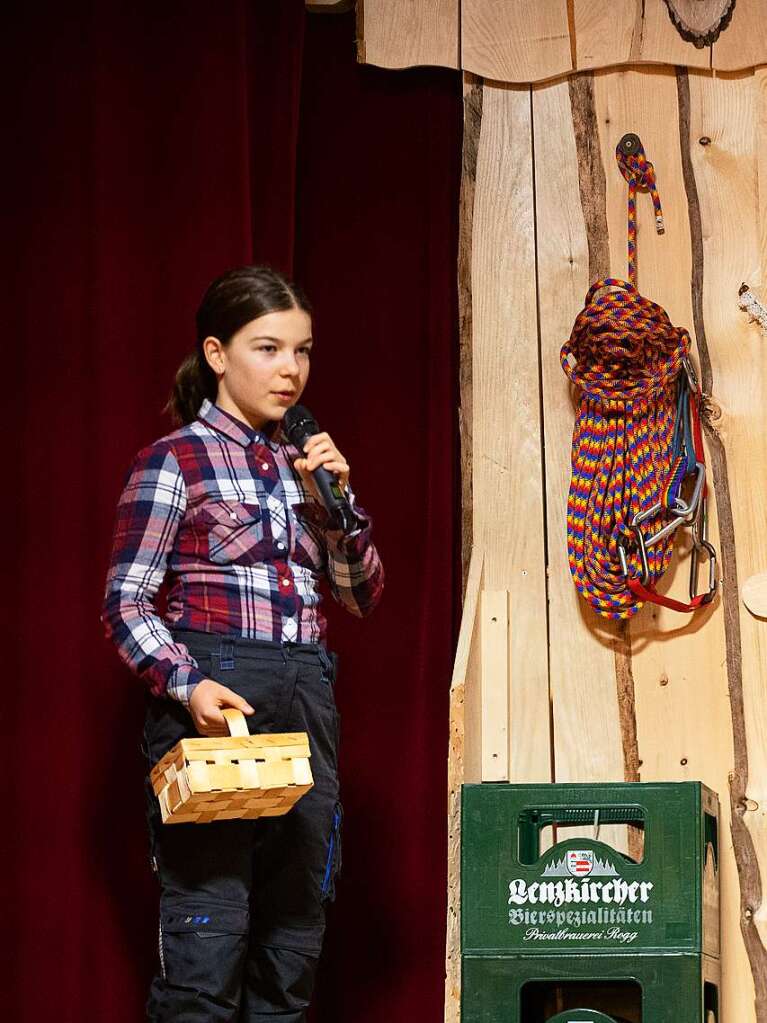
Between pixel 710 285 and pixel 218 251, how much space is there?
2.70 ft

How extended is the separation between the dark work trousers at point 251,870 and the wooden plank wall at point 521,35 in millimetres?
1208

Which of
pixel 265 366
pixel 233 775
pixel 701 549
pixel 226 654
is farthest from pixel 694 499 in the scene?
pixel 233 775

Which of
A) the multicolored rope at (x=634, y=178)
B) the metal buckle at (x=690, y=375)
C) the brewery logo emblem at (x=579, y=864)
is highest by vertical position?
the multicolored rope at (x=634, y=178)

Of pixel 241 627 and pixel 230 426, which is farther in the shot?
pixel 230 426

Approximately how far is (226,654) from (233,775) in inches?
9.1

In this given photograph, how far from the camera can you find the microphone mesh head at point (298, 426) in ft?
6.45

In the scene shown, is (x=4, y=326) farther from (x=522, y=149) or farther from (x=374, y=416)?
(x=522, y=149)

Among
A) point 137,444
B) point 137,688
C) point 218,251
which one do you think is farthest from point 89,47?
point 137,688

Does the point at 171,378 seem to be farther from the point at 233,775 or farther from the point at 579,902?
the point at 579,902

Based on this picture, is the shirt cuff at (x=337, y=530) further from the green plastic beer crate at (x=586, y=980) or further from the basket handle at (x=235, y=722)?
the green plastic beer crate at (x=586, y=980)

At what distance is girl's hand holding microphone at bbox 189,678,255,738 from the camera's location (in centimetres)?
180

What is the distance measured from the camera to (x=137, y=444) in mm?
2406

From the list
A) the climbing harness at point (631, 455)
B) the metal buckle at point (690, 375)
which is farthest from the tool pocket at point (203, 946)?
the metal buckle at point (690, 375)

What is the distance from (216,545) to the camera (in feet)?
6.41
